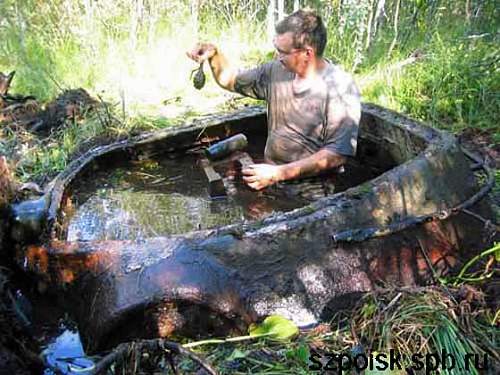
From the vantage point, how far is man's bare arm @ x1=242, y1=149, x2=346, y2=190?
319 centimetres

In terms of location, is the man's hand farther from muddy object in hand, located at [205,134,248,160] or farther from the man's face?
the man's face

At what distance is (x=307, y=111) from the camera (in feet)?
11.5

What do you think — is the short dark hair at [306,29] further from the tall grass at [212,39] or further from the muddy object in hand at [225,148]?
the tall grass at [212,39]

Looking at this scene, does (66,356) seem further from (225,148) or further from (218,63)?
(218,63)

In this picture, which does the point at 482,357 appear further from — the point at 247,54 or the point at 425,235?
the point at 247,54

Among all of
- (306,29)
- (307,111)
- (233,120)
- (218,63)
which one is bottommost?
(233,120)

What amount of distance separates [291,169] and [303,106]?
0.45m

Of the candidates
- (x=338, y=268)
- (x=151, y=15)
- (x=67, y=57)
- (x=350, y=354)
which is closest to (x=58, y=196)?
(x=338, y=268)

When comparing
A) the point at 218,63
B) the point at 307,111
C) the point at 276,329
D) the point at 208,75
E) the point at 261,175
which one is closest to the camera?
the point at 276,329

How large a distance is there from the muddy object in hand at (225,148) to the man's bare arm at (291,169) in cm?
49

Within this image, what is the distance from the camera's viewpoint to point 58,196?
289cm

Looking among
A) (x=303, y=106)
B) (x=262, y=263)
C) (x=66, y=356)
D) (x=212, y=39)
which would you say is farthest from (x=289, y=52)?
(x=212, y=39)

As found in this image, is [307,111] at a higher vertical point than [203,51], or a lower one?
lower

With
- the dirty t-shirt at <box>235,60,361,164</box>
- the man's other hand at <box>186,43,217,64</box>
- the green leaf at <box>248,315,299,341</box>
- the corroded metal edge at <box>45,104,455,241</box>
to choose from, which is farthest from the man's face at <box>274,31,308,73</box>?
the green leaf at <box>248,315,299,341</box>
